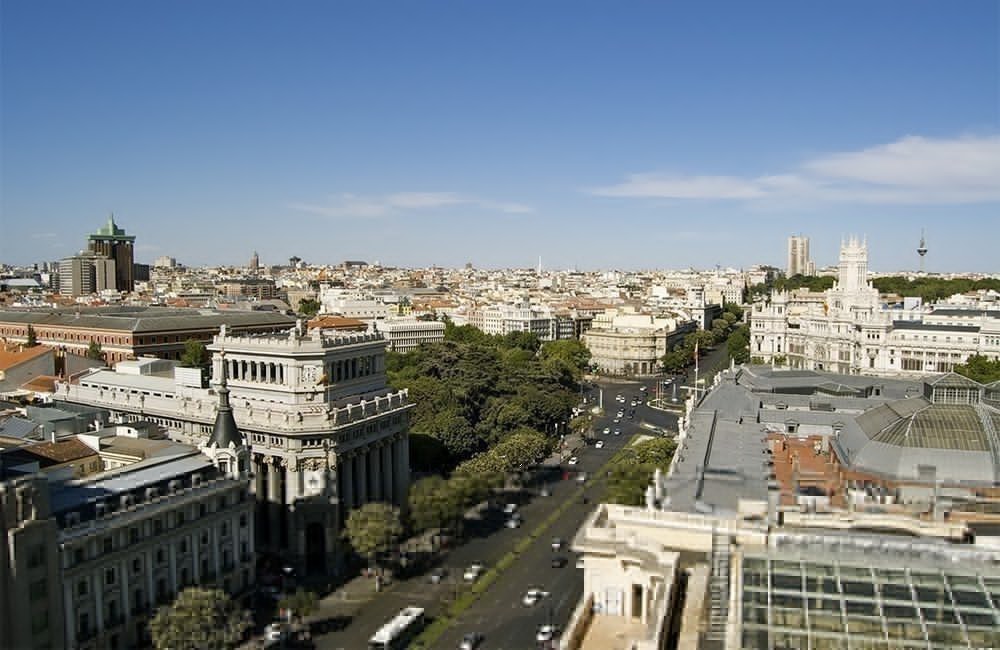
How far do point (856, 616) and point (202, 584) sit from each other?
125 feet

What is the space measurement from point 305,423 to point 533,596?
65.8 ft

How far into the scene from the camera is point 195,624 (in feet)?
142

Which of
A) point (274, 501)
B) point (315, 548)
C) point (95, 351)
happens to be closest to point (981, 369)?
point (315, 548)

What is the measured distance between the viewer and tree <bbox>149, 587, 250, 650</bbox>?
43.0m

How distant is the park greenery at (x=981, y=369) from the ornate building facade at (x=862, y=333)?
8432mm

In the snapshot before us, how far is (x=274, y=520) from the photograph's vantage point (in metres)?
63.1

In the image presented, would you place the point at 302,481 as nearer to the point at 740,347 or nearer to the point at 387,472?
the point at 387,472

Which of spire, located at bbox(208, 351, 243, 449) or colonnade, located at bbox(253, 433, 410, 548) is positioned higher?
spire, located at bbox(208, 351, 243, 449)

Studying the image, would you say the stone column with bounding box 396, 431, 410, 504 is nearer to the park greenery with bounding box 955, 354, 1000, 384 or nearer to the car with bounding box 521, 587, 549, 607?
the car with bounding box 521, 587, 549, 607

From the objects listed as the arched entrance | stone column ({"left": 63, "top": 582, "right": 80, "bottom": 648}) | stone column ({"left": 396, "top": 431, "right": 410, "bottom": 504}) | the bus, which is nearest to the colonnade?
the arched entrance

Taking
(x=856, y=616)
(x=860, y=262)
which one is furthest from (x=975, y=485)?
(x=860, y=262)

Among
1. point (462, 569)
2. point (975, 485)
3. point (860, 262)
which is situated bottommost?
point (462, 569)

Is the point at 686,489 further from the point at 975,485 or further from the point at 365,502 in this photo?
the point at 365,502

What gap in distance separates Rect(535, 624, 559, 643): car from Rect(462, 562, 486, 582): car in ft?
30.8
